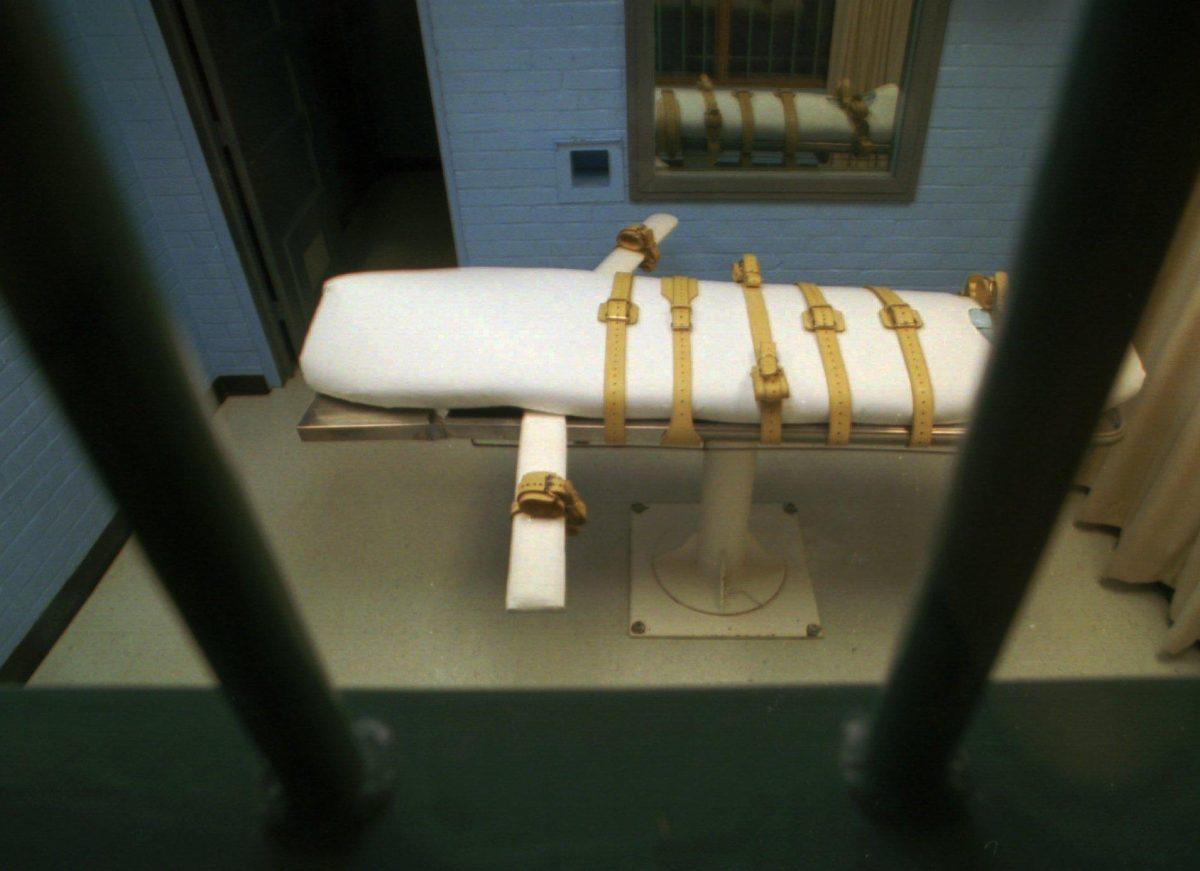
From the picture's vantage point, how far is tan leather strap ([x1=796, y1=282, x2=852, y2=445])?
75.1 inches

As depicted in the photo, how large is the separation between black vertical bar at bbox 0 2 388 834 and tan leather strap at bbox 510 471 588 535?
4.91ft

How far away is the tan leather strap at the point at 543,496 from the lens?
5.91 ft

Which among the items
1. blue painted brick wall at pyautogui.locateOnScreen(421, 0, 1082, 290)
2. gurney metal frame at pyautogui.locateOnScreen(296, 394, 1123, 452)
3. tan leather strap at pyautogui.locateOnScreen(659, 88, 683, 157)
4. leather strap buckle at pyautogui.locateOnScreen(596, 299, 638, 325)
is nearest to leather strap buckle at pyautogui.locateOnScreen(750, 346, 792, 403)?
gurney metal frame at pyautogui.locateOnScreen(296, 394, 1123, 452)

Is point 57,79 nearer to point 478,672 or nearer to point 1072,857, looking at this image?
point 1072,857

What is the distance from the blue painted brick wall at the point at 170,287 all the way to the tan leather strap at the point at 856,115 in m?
2.58

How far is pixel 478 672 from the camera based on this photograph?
2.37 metres

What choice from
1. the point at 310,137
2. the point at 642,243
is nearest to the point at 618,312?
the point at 642,243

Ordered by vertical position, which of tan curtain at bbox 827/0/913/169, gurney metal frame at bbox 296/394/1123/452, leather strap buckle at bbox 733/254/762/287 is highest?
tan curtain at bbox 827/0/913/169

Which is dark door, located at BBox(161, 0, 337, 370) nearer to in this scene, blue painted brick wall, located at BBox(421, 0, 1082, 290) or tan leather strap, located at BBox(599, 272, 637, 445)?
blue painted brick wall, located at BBox(421, 0, 1082, 290)

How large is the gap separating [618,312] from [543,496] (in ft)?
1.97

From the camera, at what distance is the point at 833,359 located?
78.2 inches

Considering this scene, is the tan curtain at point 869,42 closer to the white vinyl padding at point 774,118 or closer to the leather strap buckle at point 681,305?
the white vinyl padding at point 774,118

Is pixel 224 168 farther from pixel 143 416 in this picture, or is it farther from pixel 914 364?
pixel 143 416

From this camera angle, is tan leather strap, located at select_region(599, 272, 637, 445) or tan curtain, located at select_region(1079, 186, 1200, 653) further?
tan curtain, located at select_region(1079, 186, 1200, 653)
